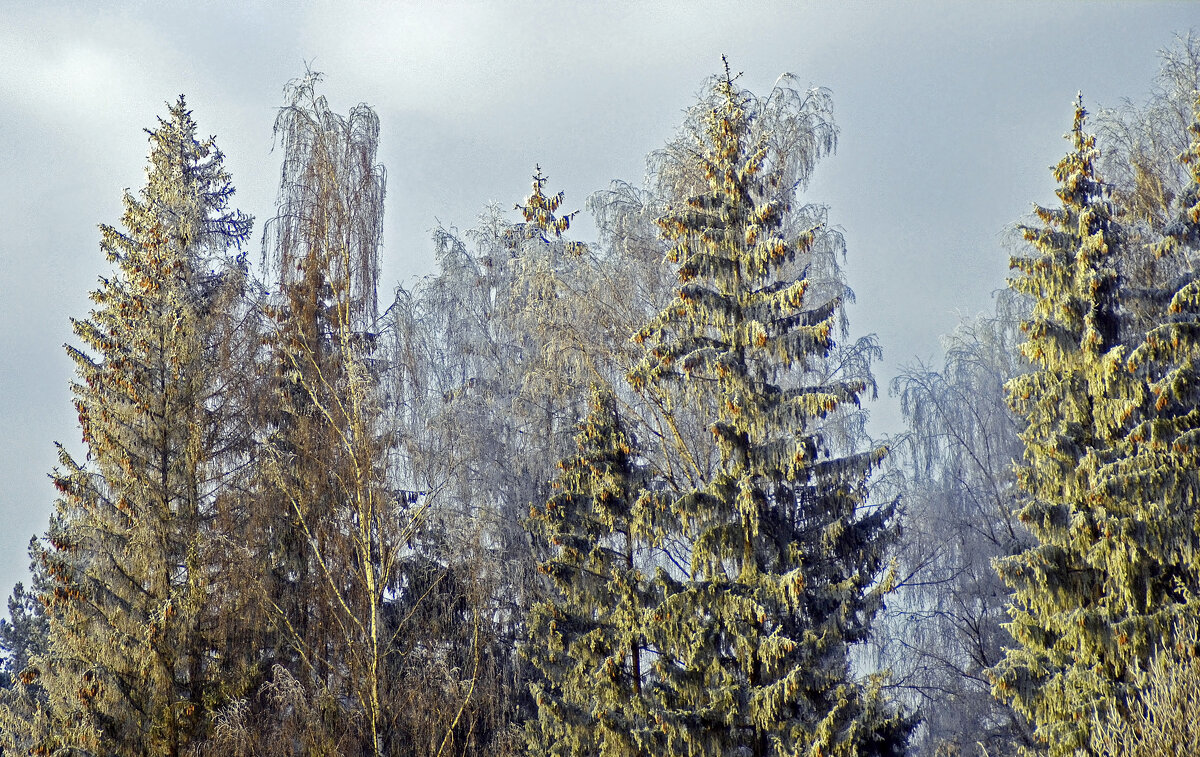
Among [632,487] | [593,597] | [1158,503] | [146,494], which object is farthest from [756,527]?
[146,494]

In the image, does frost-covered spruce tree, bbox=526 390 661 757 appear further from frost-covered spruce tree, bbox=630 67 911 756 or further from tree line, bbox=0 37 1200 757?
frost-covered spruce tree, bbox=630 67 911 756

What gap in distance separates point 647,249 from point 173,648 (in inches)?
364

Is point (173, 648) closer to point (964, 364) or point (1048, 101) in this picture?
point (964, 364)

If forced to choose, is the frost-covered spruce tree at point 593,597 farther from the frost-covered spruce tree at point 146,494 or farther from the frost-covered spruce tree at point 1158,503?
the frost-covered spruce tree at point 1158,503

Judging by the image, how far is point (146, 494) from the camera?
1425 centimetres

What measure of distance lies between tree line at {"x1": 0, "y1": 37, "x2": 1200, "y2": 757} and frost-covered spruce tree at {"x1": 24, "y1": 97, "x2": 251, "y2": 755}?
49 millimetres

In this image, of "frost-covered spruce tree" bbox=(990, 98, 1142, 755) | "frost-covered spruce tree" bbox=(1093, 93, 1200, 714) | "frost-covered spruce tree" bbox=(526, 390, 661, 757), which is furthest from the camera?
"frost-covered spruce tree" bbox=(526, 390, 661, 757)

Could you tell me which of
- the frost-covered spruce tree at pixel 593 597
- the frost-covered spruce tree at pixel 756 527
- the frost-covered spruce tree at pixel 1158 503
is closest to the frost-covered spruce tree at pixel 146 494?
the frost-covered spruce tree at pixel 593 597

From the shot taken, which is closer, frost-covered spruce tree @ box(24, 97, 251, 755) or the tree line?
the tree line

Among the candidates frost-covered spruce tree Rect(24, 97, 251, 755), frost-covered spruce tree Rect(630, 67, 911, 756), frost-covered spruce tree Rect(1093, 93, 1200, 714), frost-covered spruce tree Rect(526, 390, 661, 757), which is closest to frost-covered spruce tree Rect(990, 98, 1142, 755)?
frost-covered spruce tree Rect(1093, 93, 1200, 714)

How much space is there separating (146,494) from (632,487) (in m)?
6.80

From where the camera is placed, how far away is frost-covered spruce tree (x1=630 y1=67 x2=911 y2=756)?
11594 mm

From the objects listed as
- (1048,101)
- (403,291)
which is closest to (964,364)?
(403,291)

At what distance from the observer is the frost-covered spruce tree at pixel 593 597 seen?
44.0 feet
